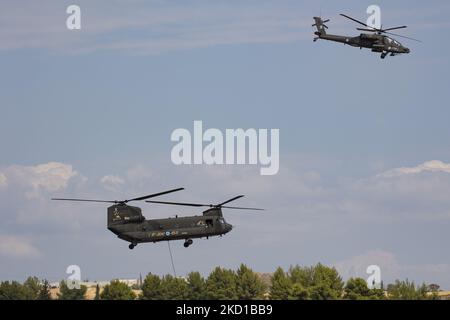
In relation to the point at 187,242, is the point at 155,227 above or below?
above

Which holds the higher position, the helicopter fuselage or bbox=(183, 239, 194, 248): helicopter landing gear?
the helicopter fuselage

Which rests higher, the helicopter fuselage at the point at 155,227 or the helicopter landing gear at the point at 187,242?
the helicopter fuselage at the point at 155,227
